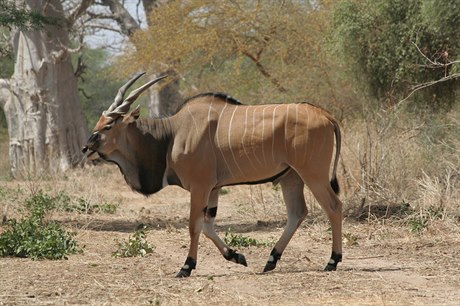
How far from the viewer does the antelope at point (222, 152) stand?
829cm

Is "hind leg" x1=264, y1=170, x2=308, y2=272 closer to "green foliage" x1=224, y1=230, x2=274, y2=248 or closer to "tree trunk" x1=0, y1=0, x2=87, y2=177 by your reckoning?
"green foliage" x1=224, y1=230, x2=274, y2=248

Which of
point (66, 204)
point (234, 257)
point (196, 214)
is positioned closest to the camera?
point (196, 214)

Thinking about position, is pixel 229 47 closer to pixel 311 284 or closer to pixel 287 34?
pixel 287 34

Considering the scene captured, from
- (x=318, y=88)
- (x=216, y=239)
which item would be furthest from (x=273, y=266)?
(x=318, y=88)

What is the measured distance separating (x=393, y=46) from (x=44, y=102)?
32.9 feet

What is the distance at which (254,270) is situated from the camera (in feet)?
28.0

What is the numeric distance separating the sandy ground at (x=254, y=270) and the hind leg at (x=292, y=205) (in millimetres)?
291

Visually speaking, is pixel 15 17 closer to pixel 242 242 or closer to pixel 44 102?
pixel 242 242

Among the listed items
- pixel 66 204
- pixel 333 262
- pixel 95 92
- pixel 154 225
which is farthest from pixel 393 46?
pixel 95 92

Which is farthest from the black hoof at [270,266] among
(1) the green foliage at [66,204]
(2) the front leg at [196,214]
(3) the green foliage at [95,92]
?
(3) the green foliage at [95,92]

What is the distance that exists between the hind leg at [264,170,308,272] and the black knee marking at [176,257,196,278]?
85 centimetres

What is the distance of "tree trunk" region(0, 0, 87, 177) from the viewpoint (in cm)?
2153

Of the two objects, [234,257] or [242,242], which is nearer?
[234,257]

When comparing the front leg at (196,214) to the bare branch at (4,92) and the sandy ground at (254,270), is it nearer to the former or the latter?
the sandy ground at (254,270)
